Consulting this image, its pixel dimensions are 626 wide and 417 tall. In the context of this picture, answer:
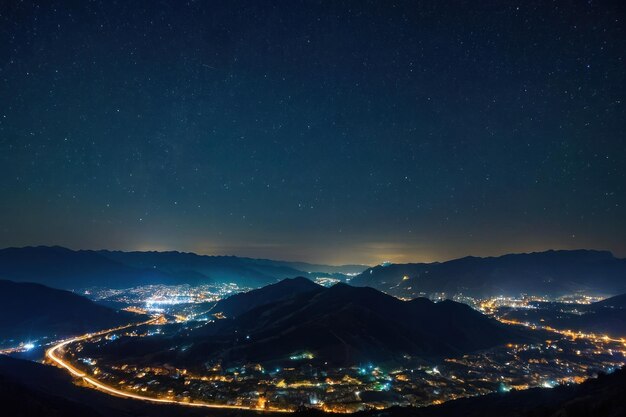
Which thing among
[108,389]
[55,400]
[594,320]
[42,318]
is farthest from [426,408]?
[42,318]

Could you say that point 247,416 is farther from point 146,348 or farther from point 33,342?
point 33,342

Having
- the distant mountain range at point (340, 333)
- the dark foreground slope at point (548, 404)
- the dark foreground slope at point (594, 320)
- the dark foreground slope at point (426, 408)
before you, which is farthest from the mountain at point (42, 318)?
the dark foreground slope at point (594, 320)

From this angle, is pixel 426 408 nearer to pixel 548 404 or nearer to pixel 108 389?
pixel 548 404

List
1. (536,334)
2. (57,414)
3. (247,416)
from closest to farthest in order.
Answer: (57,414)
(247,416)
(536,334)

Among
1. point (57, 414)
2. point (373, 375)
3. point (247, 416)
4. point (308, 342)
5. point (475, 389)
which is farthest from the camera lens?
point (308, 342)

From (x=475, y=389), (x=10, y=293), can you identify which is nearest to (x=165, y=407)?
(x=475, y=389)

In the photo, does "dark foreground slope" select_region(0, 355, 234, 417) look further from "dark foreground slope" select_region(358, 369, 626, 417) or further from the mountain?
the mountain
